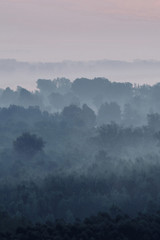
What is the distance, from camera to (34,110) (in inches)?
6363

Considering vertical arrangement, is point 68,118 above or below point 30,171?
above

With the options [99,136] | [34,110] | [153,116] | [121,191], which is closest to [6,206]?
[121,191]

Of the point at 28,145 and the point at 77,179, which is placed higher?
the point at 28,145

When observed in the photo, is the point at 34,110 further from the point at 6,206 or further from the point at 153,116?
the point at 6,206

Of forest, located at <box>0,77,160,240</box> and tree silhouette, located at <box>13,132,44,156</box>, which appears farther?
tree silhouette, located at <box>13,132,44,156</box>

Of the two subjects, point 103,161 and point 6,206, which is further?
point 103,161

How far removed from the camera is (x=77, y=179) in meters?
95.1

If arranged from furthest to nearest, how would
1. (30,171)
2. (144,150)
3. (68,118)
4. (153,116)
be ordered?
1. (68,118)
2. (153,116)
3. (144,150)
4. (30,171)

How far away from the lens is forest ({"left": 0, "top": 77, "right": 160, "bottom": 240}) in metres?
59.2

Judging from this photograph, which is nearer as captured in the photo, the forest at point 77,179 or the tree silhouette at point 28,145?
the forest at point 77,179

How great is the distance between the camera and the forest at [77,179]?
194 feet

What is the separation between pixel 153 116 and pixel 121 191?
5342 cm

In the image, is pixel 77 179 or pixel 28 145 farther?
pixel 28 145

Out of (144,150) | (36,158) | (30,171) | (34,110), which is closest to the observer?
(30,171)
